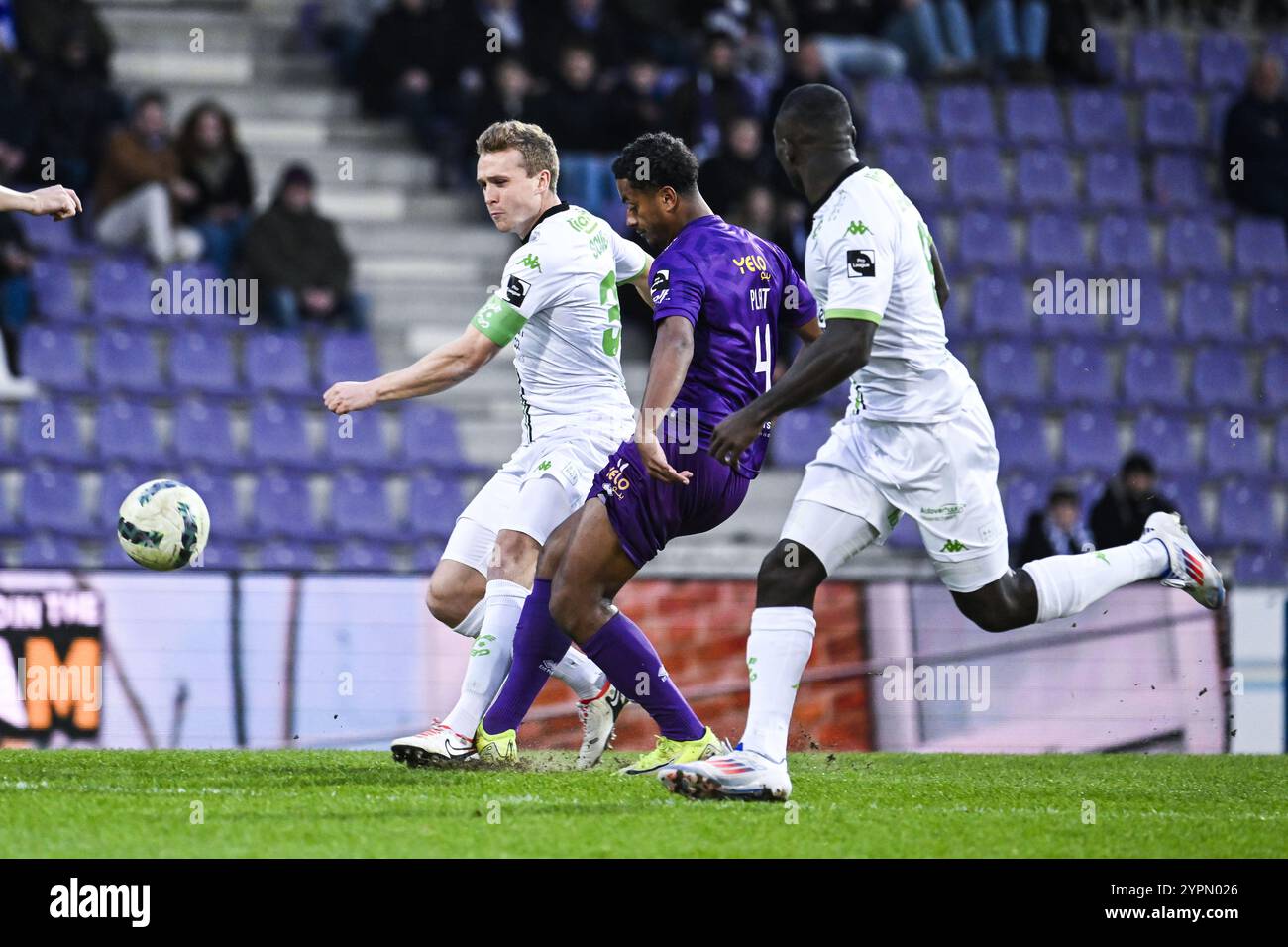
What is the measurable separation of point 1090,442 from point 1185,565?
710 centimetres

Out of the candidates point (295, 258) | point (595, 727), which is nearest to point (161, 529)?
point (595, 727)

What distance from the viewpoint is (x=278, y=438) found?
1207 centimetres

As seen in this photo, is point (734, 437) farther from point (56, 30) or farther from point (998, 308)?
point (56, 30)

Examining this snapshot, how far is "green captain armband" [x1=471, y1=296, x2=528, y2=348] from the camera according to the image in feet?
21.3

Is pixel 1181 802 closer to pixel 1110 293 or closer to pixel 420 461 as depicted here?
pixel 420 461

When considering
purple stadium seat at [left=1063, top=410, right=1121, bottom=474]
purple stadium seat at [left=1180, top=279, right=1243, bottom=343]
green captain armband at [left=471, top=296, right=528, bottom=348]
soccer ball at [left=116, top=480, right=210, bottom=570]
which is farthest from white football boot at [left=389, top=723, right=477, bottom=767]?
purple stadium seat at [left=1180, top=279, right=1243, bottom=343]

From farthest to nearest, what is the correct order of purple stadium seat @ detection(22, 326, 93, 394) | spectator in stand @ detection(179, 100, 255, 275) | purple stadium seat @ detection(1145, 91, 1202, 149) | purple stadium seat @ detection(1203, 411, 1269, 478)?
purple stadium seat @ detection(1145, 91, 1202, 149) < purple stadium seat @ detection(1203, 411, 1269, 478) < spectator in stand @ detection(179, 100, 255, 275) < purple stadium seat @ detection(22, 326, 93, 394)

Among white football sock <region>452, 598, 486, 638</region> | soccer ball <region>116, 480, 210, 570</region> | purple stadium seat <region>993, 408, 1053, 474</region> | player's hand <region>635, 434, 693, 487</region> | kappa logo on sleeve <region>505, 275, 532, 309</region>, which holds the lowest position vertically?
white football sock <region>452, 598, 486, 638</region>

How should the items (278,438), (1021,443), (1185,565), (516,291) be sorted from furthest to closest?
(1021,443) < (278,438) < (516,291) < (1185,565)

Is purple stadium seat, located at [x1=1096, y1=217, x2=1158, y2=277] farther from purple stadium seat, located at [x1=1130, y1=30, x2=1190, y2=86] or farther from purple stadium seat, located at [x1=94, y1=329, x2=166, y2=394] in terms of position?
purple stadium seat, located at [x1=94, y1=329, x2=166, y2=394]

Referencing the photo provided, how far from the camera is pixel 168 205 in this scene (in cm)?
1272

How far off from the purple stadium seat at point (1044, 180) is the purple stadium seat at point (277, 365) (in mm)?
5789

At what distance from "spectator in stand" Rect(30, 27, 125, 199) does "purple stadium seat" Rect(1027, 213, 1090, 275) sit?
667cm

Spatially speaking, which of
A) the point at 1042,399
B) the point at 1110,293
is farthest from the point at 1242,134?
the point at 1042,399
